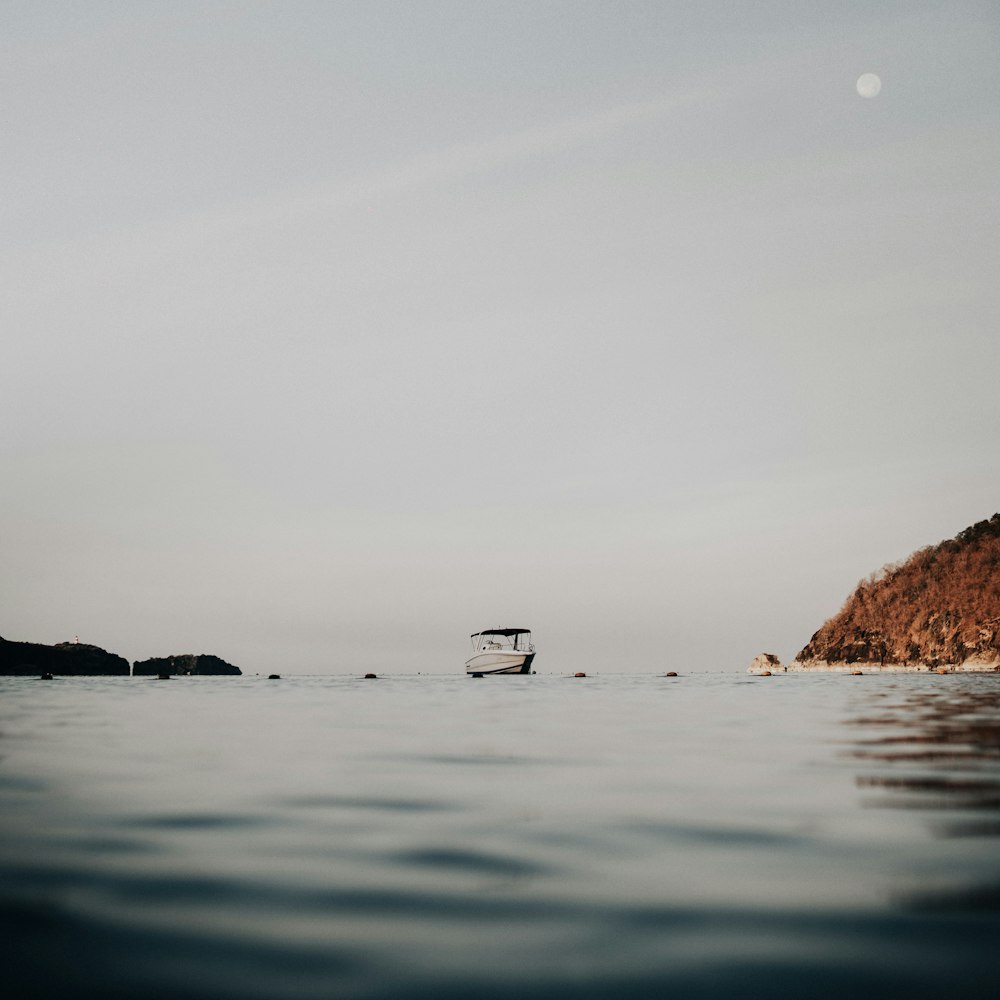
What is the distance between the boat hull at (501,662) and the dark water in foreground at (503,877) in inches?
3308

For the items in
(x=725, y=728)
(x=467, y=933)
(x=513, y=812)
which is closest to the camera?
(x=467, y=933)

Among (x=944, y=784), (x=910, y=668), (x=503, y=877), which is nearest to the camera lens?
(x=503, y=877)

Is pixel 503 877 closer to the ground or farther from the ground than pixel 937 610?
closer to the ground

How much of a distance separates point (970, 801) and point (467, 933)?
8.21 m

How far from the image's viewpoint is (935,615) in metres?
175

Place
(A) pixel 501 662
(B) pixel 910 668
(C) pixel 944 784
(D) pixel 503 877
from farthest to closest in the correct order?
(B) pixel 910 668 < (A) pixel 501 662 < (C) pixel 944 784 < (D) pixel 503 877

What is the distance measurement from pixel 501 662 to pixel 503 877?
9633cm

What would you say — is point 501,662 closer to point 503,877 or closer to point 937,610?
point 503,877

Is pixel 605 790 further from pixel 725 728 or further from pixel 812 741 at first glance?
pixel 725 728

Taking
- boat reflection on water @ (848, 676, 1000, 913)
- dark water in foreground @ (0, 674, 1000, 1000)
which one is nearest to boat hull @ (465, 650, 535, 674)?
boat reflection on water @ (848, 676, 1000, 913)

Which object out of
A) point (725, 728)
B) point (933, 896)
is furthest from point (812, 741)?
point (933, 896)

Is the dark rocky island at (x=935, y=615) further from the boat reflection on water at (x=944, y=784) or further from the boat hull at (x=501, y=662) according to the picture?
the boat reflection on water at (x=944, y=784)

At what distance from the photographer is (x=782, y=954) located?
17.1 ft

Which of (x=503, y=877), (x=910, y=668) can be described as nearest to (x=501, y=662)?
(x=503, y=877)
